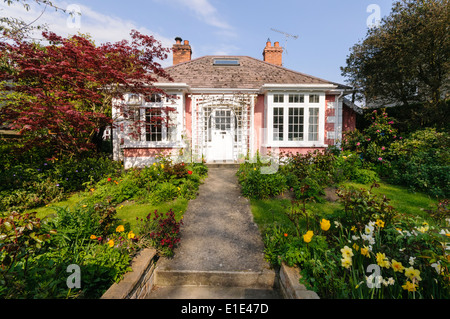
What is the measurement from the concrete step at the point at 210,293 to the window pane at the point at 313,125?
7786mm

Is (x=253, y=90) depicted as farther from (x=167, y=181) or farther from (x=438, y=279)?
(x=438, y=279)

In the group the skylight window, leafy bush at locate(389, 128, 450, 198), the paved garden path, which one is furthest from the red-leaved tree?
leafy bush at locate(389, 128, 450, 198)

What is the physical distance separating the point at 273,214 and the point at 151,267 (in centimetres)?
247

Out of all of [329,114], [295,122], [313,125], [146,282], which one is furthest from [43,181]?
[329,114]

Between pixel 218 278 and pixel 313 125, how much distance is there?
8152mm

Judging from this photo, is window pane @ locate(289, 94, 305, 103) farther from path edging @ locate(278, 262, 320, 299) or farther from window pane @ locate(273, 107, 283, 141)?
path edging @ locate(278, 262, 320, 299)

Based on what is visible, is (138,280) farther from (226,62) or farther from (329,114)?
(226,62)

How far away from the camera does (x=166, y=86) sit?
843cm

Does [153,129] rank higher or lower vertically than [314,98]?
lower

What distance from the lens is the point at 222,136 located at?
9.48 m

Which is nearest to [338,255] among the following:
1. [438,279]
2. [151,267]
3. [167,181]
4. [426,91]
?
[438,279]

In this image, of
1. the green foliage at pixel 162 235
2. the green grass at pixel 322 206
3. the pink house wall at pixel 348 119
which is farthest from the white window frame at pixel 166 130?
the pink house wall at pixel 348 119

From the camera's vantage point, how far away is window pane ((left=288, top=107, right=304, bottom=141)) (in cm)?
898

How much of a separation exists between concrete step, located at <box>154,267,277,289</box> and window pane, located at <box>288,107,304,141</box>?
286 inches
